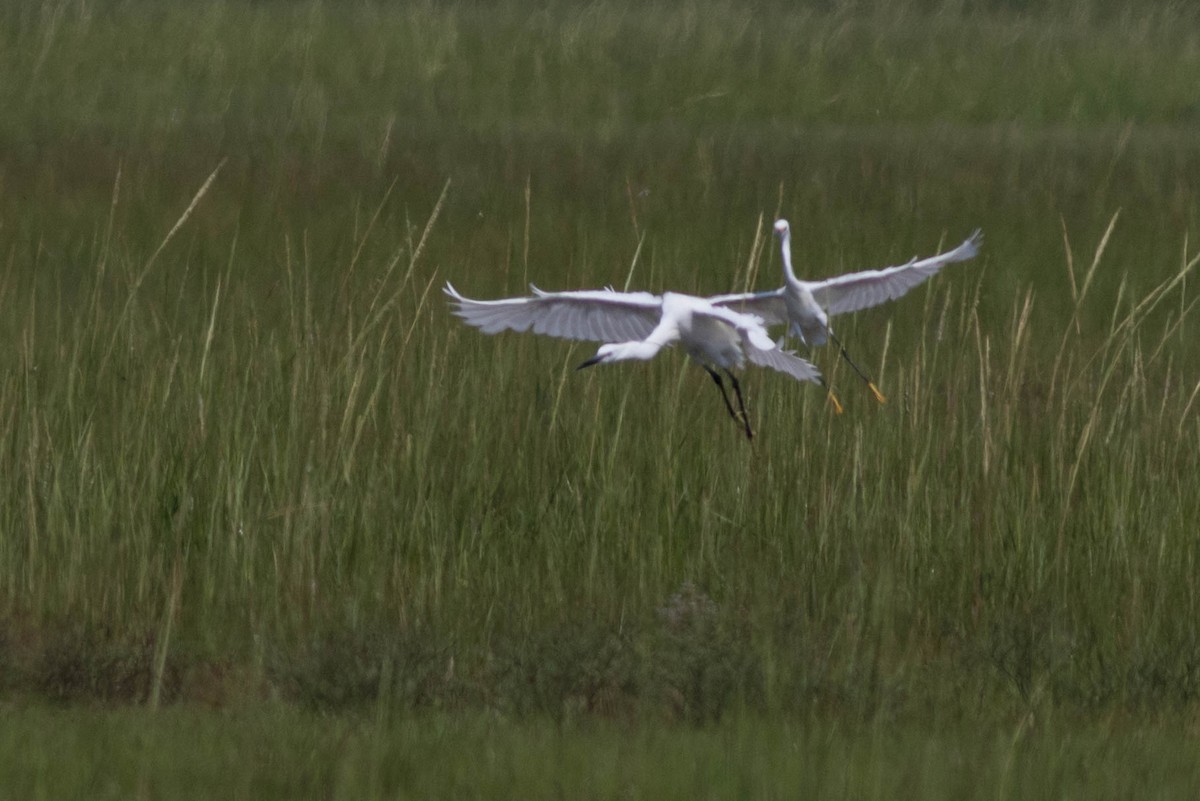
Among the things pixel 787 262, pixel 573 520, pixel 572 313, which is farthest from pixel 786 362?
pixel 573 520

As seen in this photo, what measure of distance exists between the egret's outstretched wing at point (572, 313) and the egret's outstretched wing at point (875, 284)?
58cm

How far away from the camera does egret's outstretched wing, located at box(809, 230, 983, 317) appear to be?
5772 mm

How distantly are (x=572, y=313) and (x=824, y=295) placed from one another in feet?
2.78

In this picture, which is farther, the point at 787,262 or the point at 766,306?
the point at 766,306

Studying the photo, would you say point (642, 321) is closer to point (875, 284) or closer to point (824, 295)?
point (824, 295)

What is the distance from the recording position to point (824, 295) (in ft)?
19.4

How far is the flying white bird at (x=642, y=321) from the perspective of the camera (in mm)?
5375

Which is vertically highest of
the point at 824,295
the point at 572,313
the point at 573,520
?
the point at 824,295

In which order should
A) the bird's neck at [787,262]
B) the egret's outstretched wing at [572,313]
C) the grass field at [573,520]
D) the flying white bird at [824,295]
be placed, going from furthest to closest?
the flying white bird at [824,295], the bird's neck at [787,262], the egret's outstretched wing at [572,313], the grass field at [573,520]

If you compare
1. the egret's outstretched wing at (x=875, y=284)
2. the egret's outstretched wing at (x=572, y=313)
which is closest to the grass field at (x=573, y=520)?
→ the egret's outstretched wing at (x=875, y=284)

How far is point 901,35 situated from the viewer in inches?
603

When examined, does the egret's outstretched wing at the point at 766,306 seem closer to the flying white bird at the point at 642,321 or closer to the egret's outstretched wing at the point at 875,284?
the egret's outstretched wing at the point at 875,284

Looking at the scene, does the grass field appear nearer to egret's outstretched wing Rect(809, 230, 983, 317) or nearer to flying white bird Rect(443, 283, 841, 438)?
egret's outstretched wing Rect(809, 230, 983, 317)

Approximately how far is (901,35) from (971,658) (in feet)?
36.8
